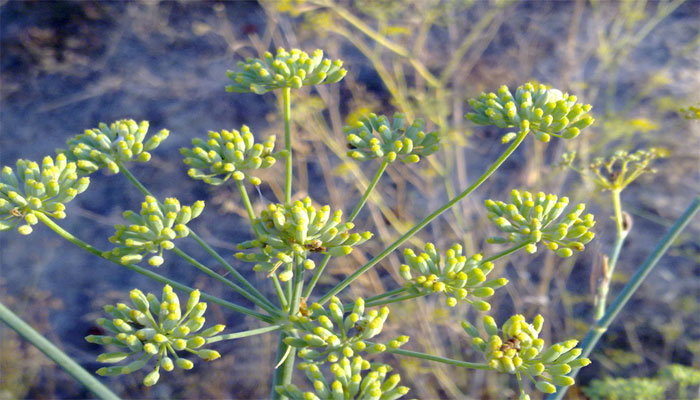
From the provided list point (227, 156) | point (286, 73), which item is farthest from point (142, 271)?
point (286, 73)

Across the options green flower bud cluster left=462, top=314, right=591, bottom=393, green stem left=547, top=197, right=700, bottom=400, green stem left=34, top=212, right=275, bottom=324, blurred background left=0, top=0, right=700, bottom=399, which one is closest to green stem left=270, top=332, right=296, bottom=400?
green stem left=34, top=212, right=275, bottom=324

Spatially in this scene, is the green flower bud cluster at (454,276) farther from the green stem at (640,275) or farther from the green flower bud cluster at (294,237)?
the green stem at (640,275)

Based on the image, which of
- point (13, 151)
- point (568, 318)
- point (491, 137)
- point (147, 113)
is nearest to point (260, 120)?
point (147, 113)

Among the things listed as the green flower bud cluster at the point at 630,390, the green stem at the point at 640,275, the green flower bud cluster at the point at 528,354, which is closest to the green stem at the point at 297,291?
the green flower bud cluster at the point at 528,354

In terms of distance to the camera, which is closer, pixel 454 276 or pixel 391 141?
pixel 454 276

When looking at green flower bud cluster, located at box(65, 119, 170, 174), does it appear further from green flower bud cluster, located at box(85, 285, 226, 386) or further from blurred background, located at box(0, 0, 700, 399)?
blurred background, located at box(0, 0, 700, 399)

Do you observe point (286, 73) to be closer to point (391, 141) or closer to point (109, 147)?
point (391, 141)

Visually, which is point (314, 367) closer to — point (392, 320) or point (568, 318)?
point (392, 320)
